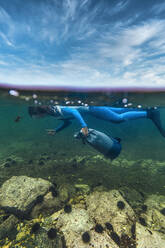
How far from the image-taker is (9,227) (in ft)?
15.5

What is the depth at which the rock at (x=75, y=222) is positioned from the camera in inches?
178

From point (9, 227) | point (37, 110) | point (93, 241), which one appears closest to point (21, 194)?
point (9, 227)

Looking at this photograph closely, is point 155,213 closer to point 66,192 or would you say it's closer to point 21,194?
point 66,192

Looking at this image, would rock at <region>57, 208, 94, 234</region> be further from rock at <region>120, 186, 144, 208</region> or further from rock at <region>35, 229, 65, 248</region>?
rock at <region>120, 186, 144, 208</region>

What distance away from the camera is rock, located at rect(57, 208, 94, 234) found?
452cm

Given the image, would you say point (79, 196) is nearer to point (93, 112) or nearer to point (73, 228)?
point (73, 228)

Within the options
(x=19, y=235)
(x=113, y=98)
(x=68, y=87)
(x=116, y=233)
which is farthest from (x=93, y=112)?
(x=19, y=235)

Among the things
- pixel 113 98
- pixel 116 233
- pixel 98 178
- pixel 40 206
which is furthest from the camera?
pixel 113 98

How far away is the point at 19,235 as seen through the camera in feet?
14.7

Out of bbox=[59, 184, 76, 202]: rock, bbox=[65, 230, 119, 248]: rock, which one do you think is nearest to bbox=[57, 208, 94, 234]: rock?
bbox=[65, 230, 119, 248]: rock

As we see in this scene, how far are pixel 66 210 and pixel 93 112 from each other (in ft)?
20.3

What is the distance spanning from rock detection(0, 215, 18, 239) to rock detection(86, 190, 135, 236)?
9.78 ft

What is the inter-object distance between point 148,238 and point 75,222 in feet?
8.56

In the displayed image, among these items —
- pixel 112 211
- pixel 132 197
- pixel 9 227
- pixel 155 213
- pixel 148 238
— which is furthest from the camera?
pixel 132 197
